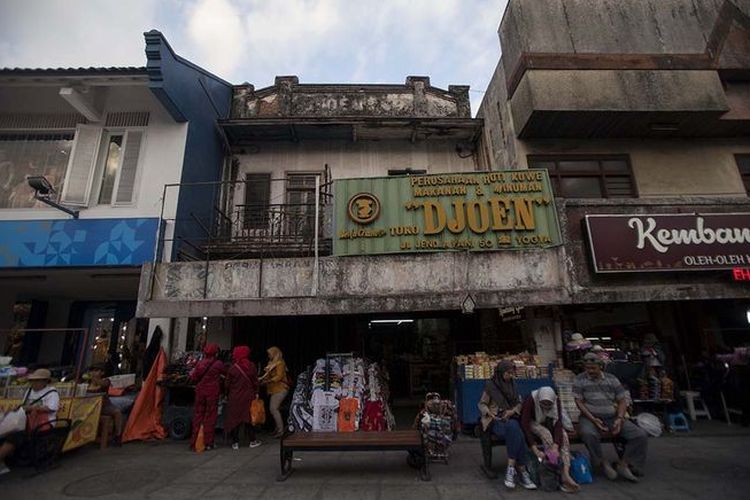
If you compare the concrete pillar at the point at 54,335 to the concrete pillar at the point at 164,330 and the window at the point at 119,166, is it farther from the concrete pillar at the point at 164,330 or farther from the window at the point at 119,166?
the concrete pillar at the point at 164,330

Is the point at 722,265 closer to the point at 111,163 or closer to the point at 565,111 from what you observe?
the point at 565,111

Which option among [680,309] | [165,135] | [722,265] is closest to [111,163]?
[165,135]

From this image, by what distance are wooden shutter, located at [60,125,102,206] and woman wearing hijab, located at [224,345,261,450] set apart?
6.03 m

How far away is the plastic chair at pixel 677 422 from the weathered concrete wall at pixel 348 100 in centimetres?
1025

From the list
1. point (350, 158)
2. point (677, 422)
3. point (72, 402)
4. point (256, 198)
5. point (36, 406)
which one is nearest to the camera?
point (36, 406)

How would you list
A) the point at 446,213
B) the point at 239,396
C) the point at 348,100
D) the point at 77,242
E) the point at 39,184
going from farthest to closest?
the point at 348,100 → the point at 77,242 → the point at 39,184 → the point at 446,213 → the point at 239,396

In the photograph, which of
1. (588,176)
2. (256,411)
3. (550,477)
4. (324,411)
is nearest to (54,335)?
(256,411)

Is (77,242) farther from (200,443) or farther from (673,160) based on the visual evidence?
(673,160)

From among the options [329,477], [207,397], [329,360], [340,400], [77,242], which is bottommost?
[329,477]

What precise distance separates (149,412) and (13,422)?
8.59 ft

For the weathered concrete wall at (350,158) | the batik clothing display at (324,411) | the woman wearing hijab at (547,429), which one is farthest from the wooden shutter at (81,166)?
the woman wearing hijab at (547,429)

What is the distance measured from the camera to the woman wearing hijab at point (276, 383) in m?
8.10

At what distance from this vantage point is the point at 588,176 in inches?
408

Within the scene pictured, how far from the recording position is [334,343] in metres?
11.5
